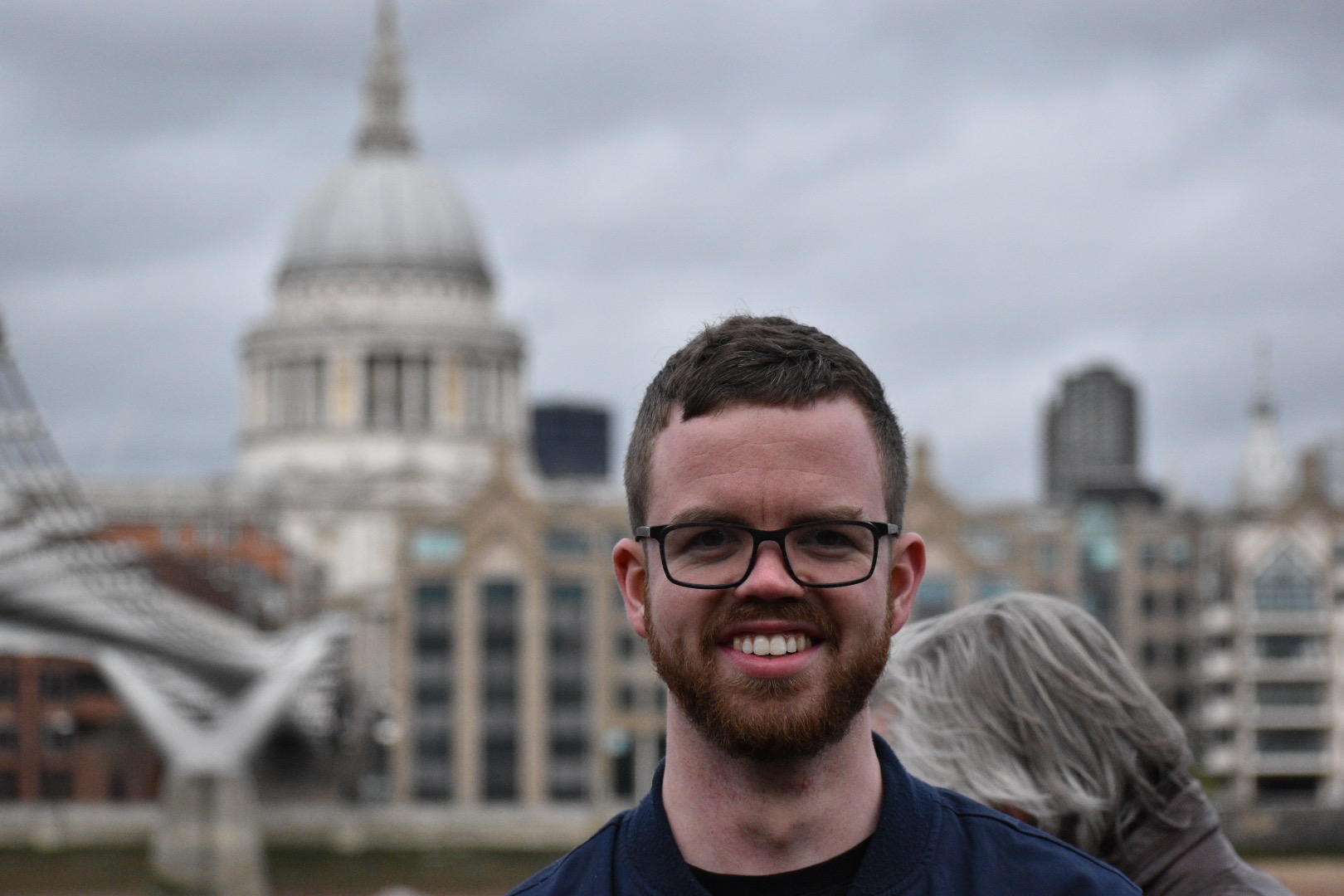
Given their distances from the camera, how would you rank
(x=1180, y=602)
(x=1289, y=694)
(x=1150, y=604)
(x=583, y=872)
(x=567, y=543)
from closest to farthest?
(x=583, y=872) < (x=567, y=543) < (x=1289, y=694) < (x=1150, y=604) < (x=1180, y=602)

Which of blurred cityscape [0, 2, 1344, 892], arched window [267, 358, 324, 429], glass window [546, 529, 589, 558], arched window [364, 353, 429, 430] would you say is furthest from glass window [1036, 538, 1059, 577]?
arched window [267, 358, 324, 429]

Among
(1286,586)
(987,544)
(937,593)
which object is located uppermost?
(987,544)

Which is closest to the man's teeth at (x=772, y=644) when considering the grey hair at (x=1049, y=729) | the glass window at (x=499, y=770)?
the grey hair at (x=1049, y=729)

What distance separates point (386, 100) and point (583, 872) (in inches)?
5841

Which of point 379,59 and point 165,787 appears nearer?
point 165,787

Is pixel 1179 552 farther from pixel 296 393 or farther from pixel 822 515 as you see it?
pixel 822 515

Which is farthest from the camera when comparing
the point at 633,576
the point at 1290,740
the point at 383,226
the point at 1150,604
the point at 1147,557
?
the point at 383,226

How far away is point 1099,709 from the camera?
5738mm

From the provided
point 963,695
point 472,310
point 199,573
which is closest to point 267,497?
point 472,310

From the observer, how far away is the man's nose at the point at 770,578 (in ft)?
13.8

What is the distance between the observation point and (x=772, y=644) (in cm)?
421

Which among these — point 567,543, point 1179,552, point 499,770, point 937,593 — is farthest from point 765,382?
point 1179,552

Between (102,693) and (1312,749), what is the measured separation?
39871mm

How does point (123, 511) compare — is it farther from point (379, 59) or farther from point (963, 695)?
point (963, 695)
